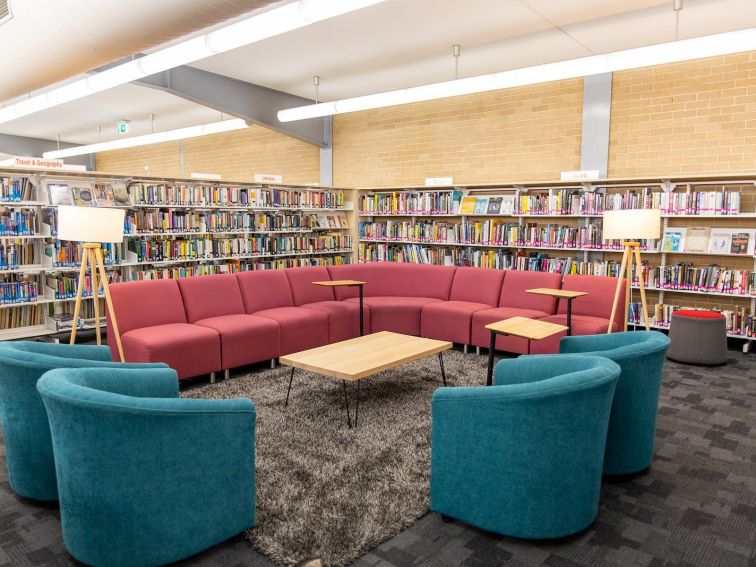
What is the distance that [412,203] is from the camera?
27.6 ft

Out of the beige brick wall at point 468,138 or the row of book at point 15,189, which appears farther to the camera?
the beige brick wall at point 468,138

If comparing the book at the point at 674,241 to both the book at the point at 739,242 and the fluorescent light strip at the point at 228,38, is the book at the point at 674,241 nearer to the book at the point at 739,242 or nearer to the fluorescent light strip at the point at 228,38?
the book at the point at 739,242

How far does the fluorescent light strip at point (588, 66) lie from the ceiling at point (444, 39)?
0.62 metres

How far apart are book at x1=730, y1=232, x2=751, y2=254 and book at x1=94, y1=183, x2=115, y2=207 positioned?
7178mm

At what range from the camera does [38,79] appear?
3666 millimetres

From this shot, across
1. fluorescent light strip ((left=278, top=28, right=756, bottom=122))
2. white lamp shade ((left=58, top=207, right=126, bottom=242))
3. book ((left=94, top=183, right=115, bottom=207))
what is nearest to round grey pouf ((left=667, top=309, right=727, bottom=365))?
fluorescent light strip ((left=278, top=28, right=756, bottom=122))

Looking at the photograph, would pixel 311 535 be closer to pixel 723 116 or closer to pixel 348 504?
pixel 348 504

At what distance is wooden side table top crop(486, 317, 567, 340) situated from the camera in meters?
4.12

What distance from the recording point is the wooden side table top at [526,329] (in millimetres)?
4125

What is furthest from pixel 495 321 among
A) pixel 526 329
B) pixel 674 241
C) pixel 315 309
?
pixel 674 241

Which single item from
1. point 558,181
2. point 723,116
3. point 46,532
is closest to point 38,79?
point 46,532

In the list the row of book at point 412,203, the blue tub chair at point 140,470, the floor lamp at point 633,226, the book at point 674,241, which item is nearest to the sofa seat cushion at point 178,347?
the blue tub chair at point 140,470

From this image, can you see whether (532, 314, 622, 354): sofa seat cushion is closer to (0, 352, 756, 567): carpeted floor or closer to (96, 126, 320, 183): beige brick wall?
(0, 352, 756, 567): carpeted floor

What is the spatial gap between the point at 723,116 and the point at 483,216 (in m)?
3.13
